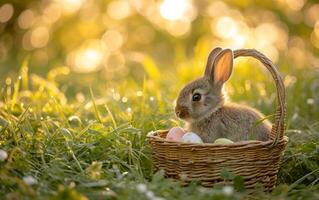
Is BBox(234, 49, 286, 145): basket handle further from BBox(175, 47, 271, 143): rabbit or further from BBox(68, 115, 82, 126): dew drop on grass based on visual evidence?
BBox(68, 115, 82, 126): dew drop on grass

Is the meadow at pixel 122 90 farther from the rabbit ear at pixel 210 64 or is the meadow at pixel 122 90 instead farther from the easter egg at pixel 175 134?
the rabbit ear at pixel 210 64

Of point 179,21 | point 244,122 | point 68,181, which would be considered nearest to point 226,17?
point 179,21

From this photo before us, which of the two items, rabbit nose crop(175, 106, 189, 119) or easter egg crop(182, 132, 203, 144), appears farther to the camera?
rabbit nose crop(175, 106, 189, 119)

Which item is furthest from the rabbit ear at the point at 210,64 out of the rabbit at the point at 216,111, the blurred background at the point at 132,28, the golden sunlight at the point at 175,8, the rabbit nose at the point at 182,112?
the blurred background at the point at 132,28

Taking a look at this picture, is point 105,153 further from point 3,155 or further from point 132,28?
point 132,28

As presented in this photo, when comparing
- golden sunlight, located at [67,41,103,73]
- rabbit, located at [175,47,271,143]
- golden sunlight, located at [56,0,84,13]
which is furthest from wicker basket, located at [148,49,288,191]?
golden sunlight, located at [56,0,84,13]
